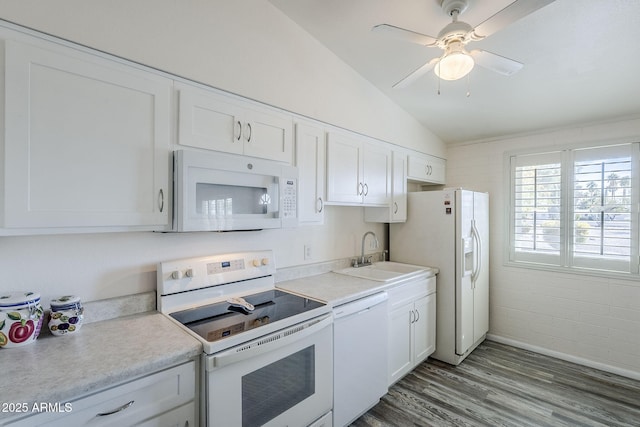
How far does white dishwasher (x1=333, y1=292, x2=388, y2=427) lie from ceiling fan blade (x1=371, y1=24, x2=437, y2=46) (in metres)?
1.56

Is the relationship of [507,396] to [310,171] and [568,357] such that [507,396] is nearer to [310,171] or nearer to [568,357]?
[568,357]

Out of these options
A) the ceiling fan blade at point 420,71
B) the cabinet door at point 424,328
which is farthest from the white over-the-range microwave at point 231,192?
the cabinet door at point 424,328

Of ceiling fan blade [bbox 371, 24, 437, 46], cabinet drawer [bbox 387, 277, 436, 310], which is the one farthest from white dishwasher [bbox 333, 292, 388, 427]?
ceiling fan blade [bbox 371, 24, 437, 46]

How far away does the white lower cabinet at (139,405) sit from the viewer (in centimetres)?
99

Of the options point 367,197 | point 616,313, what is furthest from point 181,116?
point 616,313

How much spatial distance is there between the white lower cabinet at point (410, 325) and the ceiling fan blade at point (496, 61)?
1.66 meters

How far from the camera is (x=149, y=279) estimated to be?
1.72m

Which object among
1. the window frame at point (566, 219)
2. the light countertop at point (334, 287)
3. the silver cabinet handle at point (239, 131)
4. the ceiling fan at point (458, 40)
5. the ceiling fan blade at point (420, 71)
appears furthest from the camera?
the window frame at point (566, 219)

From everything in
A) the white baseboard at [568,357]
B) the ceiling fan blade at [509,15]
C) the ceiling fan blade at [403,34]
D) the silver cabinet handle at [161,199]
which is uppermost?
the ceiling fan blade at [403,34]

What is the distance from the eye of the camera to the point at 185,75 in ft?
5.38

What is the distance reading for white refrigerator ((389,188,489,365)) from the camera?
2.89 m

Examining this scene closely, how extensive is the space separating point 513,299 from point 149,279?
3.59 m

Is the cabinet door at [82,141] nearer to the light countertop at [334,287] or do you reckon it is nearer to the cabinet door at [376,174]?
the light countertop at [334,287]

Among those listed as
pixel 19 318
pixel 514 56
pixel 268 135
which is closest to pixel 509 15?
pixel 514 56
